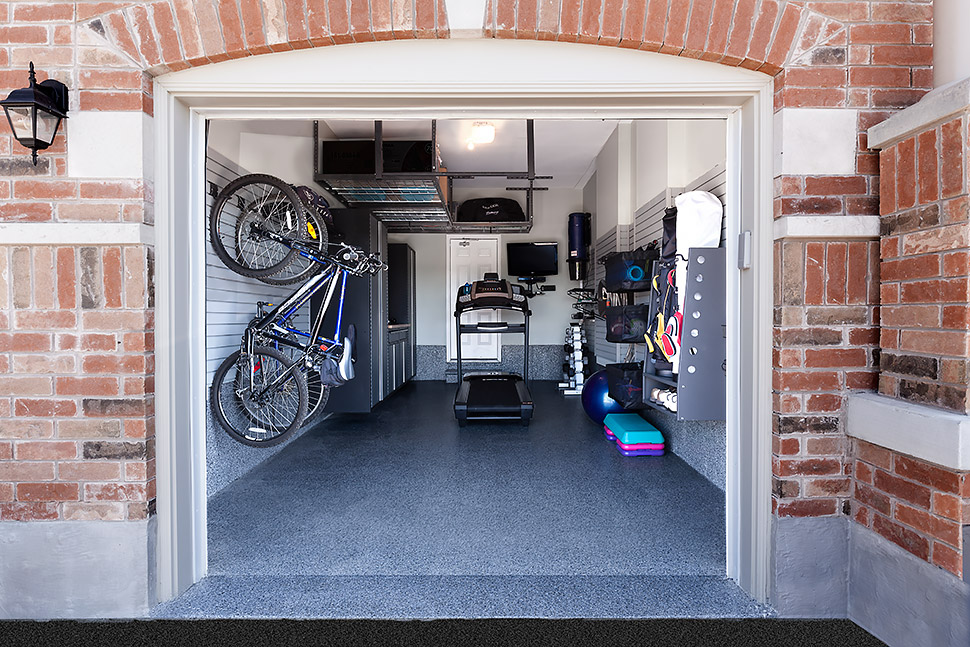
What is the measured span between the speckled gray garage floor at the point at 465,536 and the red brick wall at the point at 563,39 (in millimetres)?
652

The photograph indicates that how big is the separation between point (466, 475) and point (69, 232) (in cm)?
277

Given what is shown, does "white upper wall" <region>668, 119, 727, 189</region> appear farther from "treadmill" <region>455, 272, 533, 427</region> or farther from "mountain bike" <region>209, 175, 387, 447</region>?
"treadmill" <region>455, 272, 533, 427</region>

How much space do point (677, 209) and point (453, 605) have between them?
259 cm

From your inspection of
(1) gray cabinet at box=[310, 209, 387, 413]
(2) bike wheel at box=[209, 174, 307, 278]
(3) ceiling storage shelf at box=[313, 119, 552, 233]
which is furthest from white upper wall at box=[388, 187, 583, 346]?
(2) bike wheel at box=[209, 174, 307, 278]

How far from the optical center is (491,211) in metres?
7.85

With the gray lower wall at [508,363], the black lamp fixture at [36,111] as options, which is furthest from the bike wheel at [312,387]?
the gray lower wall at [508,363]

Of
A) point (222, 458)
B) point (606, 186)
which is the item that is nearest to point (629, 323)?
point (222, 458)

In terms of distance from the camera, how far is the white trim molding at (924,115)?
65.4 inches

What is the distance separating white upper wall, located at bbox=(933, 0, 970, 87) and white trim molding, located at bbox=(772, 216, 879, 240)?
0.50 m

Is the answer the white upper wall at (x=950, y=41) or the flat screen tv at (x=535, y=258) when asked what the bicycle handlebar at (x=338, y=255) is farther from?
the flat screen tv at (x=535, y=258)

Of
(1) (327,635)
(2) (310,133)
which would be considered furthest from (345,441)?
(1) (327,635)

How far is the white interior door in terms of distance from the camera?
9305 millimetres

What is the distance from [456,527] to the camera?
10.1ft

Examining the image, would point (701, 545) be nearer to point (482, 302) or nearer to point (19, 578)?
point (19, 578)
